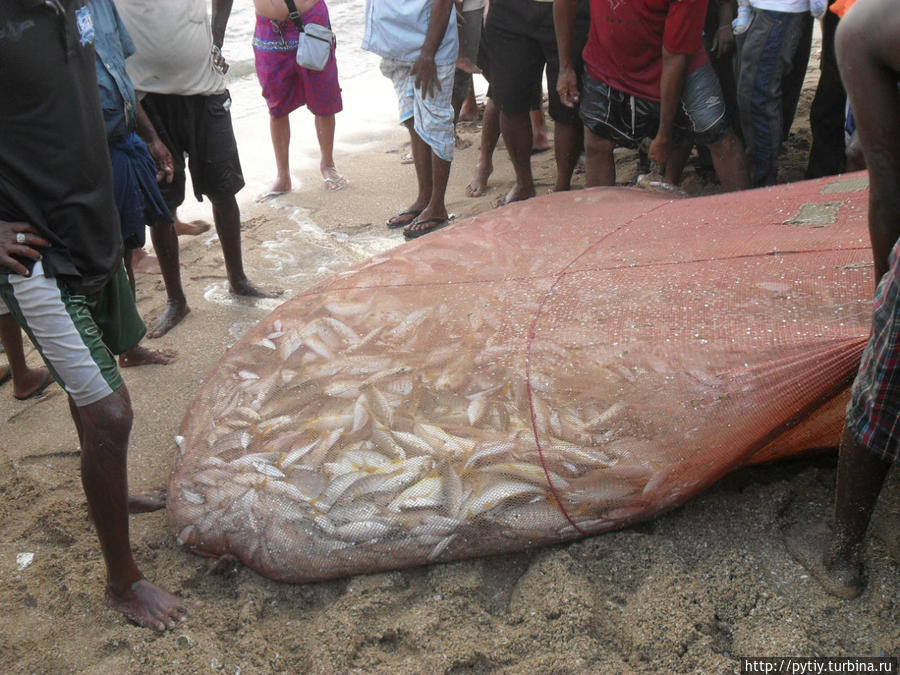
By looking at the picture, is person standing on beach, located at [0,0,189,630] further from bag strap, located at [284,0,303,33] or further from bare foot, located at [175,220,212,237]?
bag strap, located at [284,0,303,33]

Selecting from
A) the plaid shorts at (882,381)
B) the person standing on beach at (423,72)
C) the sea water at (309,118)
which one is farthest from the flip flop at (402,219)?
the plaid shorts at (882,381)

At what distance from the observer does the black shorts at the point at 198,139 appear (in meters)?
3.78

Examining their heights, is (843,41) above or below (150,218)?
above

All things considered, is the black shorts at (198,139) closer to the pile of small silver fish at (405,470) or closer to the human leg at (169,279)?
the human leg at (169,279)

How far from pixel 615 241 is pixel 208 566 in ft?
5.59

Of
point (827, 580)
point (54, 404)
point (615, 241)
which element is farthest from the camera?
point (54, 404)

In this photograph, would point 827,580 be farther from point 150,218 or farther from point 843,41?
point 150,218

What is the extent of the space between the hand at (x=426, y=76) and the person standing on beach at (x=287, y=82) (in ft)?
3.51

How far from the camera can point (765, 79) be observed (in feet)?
13.0

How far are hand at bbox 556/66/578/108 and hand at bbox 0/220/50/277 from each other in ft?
10.1

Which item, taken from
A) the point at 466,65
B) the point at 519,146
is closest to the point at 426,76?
the point at 519,146

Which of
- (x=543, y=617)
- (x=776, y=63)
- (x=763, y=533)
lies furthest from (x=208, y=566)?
(x=776, y=63)

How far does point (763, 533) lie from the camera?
2.15 m

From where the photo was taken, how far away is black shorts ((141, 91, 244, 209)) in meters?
3.78
